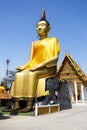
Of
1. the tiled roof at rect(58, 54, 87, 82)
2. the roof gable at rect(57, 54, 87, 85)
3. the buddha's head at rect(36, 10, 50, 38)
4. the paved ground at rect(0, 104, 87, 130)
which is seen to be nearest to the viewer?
the paved ground at rect(0, 104, 87, 130)

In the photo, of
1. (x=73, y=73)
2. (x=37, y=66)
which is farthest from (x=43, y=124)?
(x=73, y=73)

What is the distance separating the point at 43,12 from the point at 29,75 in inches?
174

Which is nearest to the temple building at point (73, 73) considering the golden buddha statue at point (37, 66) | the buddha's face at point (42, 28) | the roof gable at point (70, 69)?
the roof gable at point (70, 69)

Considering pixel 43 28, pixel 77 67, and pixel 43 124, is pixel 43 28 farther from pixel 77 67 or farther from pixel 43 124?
pixel 77 67

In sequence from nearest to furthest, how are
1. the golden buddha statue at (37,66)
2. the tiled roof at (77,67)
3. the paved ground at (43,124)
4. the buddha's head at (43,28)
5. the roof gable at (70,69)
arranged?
the paved ground at (43,124), the golden buddha statue at (37,66), the buddha's head at (43,28), the tiled roof at (77,67), the roof gable at (70,69)

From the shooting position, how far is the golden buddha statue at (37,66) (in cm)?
1154

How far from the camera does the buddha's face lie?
13.3 metres

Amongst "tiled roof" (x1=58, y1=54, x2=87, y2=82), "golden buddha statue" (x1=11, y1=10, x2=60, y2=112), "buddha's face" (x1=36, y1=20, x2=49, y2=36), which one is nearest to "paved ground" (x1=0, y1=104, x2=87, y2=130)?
"golden buddha statue" (x1=11, y1=10, x2=60, y2=112)

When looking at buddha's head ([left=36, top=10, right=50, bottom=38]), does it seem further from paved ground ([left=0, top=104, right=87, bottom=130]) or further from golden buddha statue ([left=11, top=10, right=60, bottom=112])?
paved ground ([left=0, top=104, right=87, bottom=130])

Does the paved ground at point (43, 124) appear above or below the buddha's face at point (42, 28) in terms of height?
below

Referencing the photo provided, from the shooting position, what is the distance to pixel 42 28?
43.6 feet

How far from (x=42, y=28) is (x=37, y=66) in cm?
255

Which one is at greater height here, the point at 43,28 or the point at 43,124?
the point at 43,28

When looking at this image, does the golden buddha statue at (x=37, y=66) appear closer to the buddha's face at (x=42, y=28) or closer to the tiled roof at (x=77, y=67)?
the buddha's face at (x=42, y=28)
